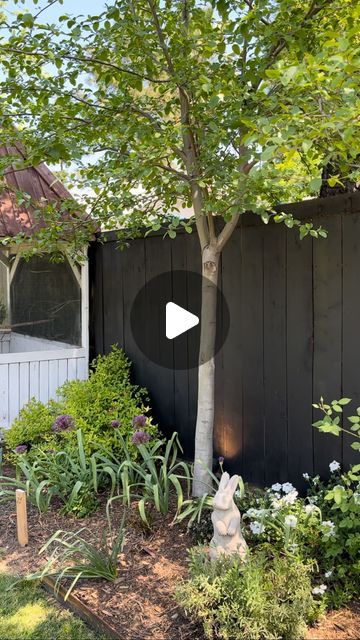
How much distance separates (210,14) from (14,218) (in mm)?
2442

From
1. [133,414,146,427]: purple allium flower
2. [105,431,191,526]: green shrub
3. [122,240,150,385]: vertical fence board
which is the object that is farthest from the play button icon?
[105,431,191,526]: green shrub

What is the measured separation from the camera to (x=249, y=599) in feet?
6.95

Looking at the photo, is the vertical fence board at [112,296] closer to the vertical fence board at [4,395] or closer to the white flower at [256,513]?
the vertical fence board at [4,395]

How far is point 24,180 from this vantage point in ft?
17.1

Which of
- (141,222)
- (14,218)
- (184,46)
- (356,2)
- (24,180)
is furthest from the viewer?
(24,180)

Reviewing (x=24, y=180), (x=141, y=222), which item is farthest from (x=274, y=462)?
(x=24, y=180)

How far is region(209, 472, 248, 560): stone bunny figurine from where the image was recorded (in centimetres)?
244

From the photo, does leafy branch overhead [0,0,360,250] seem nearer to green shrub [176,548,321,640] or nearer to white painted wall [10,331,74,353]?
green shrub [176,548,321,640]

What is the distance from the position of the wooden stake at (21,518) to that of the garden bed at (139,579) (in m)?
0.05

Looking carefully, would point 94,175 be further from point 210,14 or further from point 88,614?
point 88,614

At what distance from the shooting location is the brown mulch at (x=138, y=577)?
7.50ft

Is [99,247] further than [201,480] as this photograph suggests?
Yes

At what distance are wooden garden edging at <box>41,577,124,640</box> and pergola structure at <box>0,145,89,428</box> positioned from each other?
8.06 ft

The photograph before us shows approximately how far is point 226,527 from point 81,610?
758 mm
